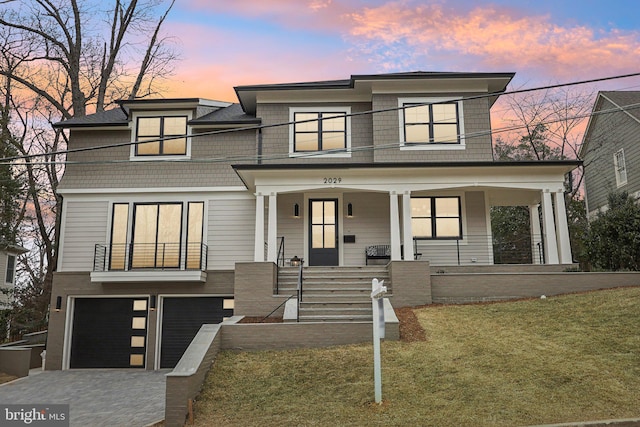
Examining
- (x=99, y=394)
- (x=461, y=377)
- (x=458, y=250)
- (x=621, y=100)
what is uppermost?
(x=621, y=100)

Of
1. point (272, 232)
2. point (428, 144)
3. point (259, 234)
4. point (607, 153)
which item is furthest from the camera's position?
point (607, 153)

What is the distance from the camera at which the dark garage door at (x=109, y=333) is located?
18234 millimetres

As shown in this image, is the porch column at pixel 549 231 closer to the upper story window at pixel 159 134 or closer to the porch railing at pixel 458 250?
the porch railing at pixel 458 250

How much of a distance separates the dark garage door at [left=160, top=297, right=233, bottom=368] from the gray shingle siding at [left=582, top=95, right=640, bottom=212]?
17620 mm

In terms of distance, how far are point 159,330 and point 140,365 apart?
49.7 inches

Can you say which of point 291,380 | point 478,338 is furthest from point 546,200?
point 291,380

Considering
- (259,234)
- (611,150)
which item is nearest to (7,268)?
(259,234)

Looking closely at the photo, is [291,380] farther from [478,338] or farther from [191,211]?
[191,211]

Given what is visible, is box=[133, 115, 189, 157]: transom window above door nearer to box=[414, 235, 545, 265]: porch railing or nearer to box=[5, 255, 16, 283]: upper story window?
box=[414, 235, 545, 265]: porch railing

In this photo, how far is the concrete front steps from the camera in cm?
1302

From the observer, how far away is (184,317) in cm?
1839

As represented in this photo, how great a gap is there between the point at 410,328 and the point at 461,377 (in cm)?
290
